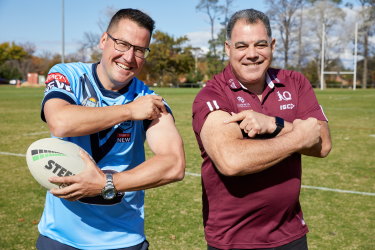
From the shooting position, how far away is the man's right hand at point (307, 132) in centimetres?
271

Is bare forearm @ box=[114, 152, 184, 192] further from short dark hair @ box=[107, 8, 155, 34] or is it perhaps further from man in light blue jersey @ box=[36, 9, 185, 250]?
short dark hair @ box=[107, 8, 155, 34]

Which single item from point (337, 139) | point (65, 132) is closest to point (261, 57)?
point (65, 132)

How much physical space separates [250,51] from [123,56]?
87 cm

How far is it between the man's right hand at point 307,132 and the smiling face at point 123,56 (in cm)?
113

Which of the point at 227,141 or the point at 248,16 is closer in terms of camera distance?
the point at 227,141

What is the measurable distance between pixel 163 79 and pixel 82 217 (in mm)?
68577

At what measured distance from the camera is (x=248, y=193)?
9.02 ft

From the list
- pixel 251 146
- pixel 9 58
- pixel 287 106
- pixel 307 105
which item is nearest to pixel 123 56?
pixel 251 146

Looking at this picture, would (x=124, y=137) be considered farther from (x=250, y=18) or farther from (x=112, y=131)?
(x=250, y=18)

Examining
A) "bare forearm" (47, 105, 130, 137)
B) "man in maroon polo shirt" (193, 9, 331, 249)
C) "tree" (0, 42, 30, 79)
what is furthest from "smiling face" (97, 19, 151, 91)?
"tree" (0, 42, 30, 79)

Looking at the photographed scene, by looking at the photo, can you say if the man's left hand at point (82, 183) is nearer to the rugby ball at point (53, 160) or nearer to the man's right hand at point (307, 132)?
the rugby ball at point (53, 160)

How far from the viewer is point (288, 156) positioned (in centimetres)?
267

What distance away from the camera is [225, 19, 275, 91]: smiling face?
113 inches

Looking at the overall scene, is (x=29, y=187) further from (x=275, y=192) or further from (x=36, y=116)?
(x=36, y=116)
